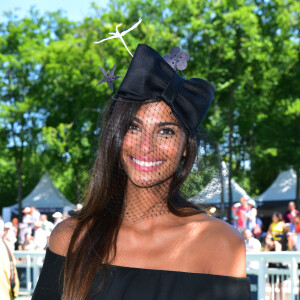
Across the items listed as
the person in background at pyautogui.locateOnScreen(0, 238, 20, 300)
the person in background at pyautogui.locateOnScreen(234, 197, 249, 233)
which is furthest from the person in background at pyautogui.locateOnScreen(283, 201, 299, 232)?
the person in background at pyautogui.locateOnScreen(0, 238, 20, 300)

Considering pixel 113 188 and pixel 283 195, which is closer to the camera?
pixel 113 188

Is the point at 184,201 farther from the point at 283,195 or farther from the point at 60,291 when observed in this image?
the point at 283,195

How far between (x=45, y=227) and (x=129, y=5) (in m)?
16.4

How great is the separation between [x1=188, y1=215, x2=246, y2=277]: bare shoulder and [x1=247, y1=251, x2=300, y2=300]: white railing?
4.84 meters

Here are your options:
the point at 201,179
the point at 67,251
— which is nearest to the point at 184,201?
the point at 201,179

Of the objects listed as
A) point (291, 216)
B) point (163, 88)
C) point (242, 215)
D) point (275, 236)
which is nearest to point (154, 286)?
point (163, 88)

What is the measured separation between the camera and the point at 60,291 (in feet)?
7.52

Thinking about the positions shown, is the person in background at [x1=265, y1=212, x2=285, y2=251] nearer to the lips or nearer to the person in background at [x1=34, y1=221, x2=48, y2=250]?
the person in background at [x1=34, y1=221, x2=48, y2=250]

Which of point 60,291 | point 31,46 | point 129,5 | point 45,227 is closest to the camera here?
point 60,291

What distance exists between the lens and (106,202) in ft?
8.12

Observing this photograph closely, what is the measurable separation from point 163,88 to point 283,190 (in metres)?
21.5

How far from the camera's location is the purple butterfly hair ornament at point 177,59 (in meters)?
2.66

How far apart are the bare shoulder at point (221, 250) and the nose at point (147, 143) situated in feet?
1.28

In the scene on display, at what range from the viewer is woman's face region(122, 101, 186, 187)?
2381 mm
